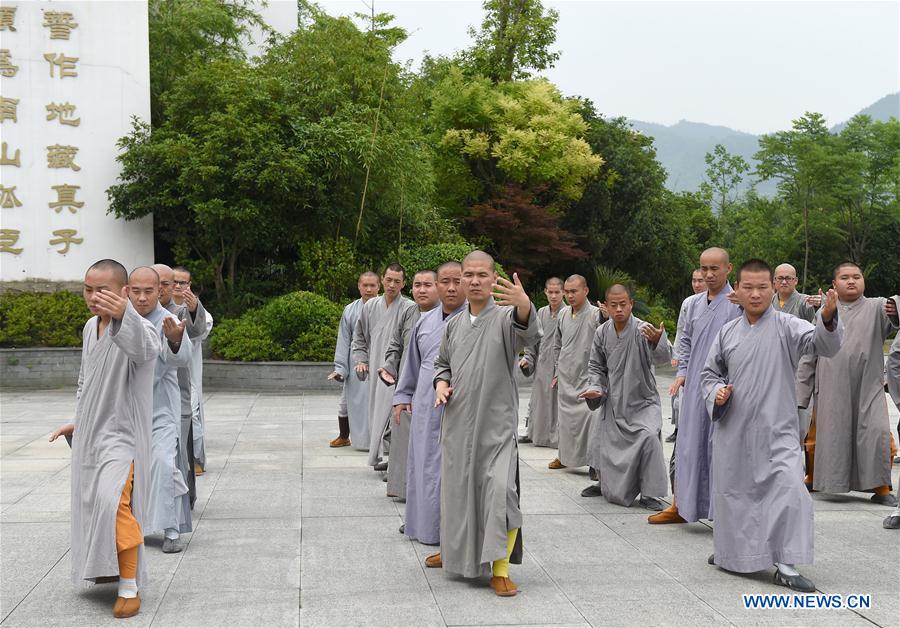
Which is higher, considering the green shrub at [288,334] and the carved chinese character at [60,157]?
the carved chinese character at [60,157]

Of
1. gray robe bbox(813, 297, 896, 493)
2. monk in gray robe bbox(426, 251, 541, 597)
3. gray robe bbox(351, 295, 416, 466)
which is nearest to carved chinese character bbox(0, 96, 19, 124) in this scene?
gray robe bbox(351, 295, 416, 466)

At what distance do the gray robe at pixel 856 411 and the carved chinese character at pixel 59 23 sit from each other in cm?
1380

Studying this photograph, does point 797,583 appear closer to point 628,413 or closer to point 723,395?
point 723,395

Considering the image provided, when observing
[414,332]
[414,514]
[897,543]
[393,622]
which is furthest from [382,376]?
[897,543]

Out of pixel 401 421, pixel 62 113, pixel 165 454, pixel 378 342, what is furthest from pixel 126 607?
pixel 62 113

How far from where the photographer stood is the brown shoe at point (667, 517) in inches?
261

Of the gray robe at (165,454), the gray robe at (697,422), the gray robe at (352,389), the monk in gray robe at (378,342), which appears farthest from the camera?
the gray robe at (352,389)

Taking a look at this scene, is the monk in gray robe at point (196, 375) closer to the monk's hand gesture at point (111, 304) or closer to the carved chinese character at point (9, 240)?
the monk's hand gesture at point (111, 304)

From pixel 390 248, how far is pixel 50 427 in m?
7.91

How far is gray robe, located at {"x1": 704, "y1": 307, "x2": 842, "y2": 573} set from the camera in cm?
511

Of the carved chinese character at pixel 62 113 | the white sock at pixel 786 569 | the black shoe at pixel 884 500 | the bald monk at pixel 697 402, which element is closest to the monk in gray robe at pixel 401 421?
the bald monk at pixel 697 402

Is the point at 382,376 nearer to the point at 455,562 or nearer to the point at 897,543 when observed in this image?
the point at 455,562

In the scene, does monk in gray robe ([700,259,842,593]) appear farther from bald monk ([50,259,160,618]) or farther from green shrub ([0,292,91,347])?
green shrub ([0,292,91,347])

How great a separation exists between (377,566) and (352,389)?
4.49 meters
